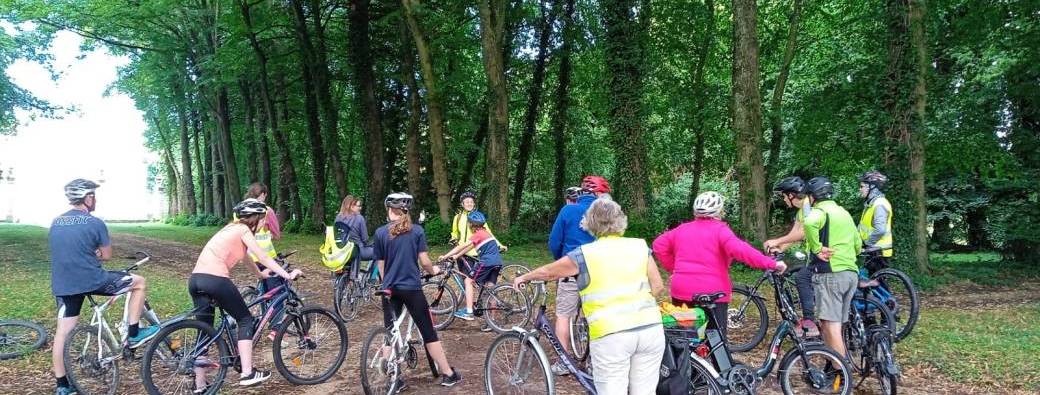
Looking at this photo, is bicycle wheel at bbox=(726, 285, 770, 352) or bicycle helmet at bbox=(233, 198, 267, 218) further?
bicycle wheel at bbox=(726, 285, 770, 352)

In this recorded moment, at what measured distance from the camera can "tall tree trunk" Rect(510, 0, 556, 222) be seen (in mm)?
22969

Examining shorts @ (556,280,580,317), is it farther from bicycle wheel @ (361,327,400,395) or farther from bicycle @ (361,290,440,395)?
bicycle wheel @ (361,327,400,395)

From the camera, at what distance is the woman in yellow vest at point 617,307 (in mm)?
3631

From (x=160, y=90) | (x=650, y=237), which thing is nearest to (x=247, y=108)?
(x=160, y=90)

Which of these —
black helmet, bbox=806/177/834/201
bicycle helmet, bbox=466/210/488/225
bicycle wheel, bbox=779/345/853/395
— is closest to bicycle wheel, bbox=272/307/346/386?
bicycle helmet, bbox=466/210/488/225

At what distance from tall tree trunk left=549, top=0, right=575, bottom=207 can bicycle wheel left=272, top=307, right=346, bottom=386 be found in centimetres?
1837

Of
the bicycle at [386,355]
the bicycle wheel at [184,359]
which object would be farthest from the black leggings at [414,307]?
the bicycle wheel at [184,359]

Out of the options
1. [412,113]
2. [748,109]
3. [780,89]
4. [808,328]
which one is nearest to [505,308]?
[808,328]

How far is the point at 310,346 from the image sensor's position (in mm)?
5867

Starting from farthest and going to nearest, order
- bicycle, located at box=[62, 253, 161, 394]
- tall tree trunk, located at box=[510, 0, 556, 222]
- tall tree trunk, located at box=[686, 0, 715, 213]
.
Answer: tall tree trunk, located at box=[510, 0, 556, 222] < tall tree trunk, located at box=[686, 0, 715, 213] < bicycle, located at box=[62, 253, 161, 394]

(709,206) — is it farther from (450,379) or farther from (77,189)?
(77,189)

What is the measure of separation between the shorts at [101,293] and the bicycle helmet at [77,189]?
68cm

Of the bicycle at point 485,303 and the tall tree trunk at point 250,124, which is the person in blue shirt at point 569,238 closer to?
the bicycle at point 485,303

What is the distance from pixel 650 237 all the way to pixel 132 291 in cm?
1297
